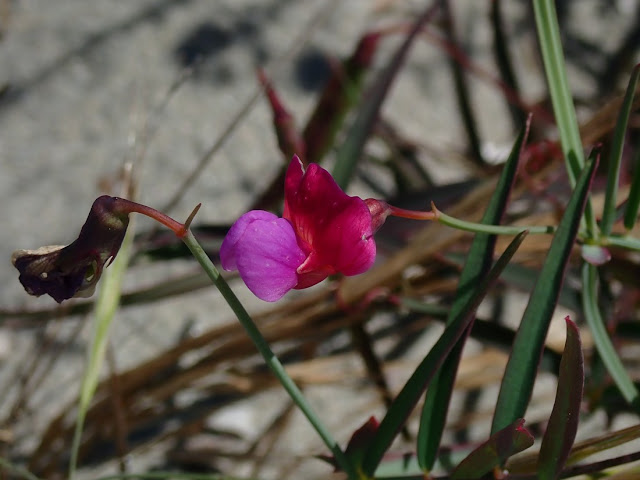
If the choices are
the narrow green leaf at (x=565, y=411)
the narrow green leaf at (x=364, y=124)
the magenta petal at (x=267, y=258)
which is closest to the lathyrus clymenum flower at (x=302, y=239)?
the magenta petal at (x=267, y=258)

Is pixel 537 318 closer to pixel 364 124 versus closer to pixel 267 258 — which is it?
pixel 267 258

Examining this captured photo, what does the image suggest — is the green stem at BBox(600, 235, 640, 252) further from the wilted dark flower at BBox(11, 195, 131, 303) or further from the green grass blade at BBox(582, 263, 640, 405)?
the wilted dark flower at BBox(11, 195, 131, 303)

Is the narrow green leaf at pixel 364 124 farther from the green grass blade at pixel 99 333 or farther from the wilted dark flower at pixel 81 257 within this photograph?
Answer: the wilted dark flower at pixel 81 257

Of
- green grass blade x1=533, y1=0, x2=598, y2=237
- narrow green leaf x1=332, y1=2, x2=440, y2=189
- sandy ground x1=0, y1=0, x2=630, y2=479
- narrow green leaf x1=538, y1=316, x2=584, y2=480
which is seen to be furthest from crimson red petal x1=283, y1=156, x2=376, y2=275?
sandy ground x1=0, y1=0, x2=630, y2=479

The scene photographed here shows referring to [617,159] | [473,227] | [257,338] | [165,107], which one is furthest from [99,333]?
[165,107]

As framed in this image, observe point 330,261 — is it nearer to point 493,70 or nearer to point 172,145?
point 172,145

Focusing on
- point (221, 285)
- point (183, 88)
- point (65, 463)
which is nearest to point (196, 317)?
point (65, 463)
